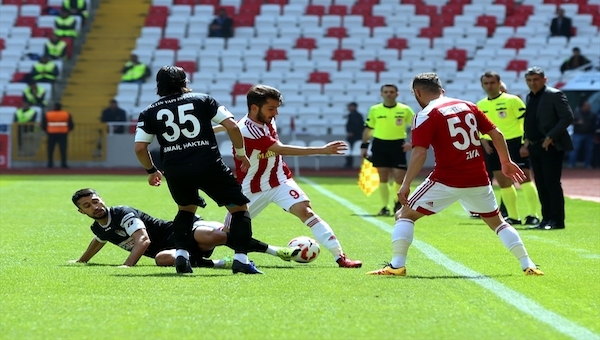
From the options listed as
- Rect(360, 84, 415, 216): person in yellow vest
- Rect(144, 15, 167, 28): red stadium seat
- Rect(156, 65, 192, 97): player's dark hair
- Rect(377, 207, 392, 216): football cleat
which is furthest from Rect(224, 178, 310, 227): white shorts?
Rect(144, 15, 167, 28): red stadium seat

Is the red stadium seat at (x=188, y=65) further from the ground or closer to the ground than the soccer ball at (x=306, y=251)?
closer to the ground

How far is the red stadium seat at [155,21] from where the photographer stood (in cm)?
3594

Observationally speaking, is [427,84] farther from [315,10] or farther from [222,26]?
[315,10]

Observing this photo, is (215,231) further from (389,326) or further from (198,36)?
(198,36)

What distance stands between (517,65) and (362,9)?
5.75 metres

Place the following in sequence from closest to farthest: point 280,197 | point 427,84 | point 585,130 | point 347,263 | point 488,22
A: point 427,84, point 347,263, point 280,197, point 585,130, point 488,22

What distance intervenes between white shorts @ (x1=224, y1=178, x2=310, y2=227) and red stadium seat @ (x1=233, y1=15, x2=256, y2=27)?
1037 inches

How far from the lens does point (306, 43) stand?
34.4 metres

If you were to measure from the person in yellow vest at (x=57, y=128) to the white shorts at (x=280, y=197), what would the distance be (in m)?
21.1

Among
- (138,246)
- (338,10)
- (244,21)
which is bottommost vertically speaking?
(138,246)

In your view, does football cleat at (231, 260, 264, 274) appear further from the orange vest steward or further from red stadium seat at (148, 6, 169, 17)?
red stadium seat at (148, 6, 169, 17)

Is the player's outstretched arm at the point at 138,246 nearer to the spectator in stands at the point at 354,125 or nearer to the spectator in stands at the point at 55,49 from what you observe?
the spectator in stands at the point at 354,125

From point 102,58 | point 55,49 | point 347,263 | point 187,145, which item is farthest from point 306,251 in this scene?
point 102,58

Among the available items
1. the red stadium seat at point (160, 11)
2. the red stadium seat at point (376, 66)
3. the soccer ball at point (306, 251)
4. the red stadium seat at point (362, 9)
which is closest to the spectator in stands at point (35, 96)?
the red stadium seat at point (160, 11)
